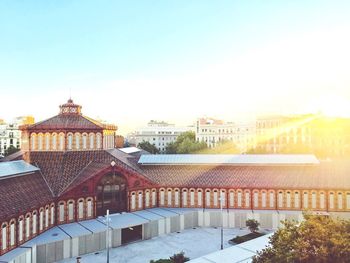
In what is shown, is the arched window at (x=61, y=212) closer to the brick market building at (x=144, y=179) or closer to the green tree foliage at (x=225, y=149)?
the brick market building at (x=144, y=179)

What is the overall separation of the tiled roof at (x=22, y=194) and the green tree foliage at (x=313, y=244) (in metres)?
18.7

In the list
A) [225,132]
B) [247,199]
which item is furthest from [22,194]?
[225,132]

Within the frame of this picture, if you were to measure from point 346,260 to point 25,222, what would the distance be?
23.2 meters

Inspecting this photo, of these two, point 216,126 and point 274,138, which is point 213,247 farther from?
point 216,126

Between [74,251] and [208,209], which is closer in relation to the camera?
[74,251]

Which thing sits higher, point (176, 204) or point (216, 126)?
point (216, 126)

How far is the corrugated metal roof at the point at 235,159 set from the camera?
4109 centimetres

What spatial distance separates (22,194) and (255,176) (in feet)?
82.2

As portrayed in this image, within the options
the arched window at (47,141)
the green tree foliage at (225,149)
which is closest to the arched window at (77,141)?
the arched window at (47,141)

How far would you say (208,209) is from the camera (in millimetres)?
37625

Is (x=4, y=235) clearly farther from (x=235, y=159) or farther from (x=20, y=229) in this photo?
(x=235, y=159)

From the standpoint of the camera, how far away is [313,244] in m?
15.8

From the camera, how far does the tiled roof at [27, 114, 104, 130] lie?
125ft

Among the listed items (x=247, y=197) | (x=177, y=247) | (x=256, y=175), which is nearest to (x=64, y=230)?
(x=177, y=247)
